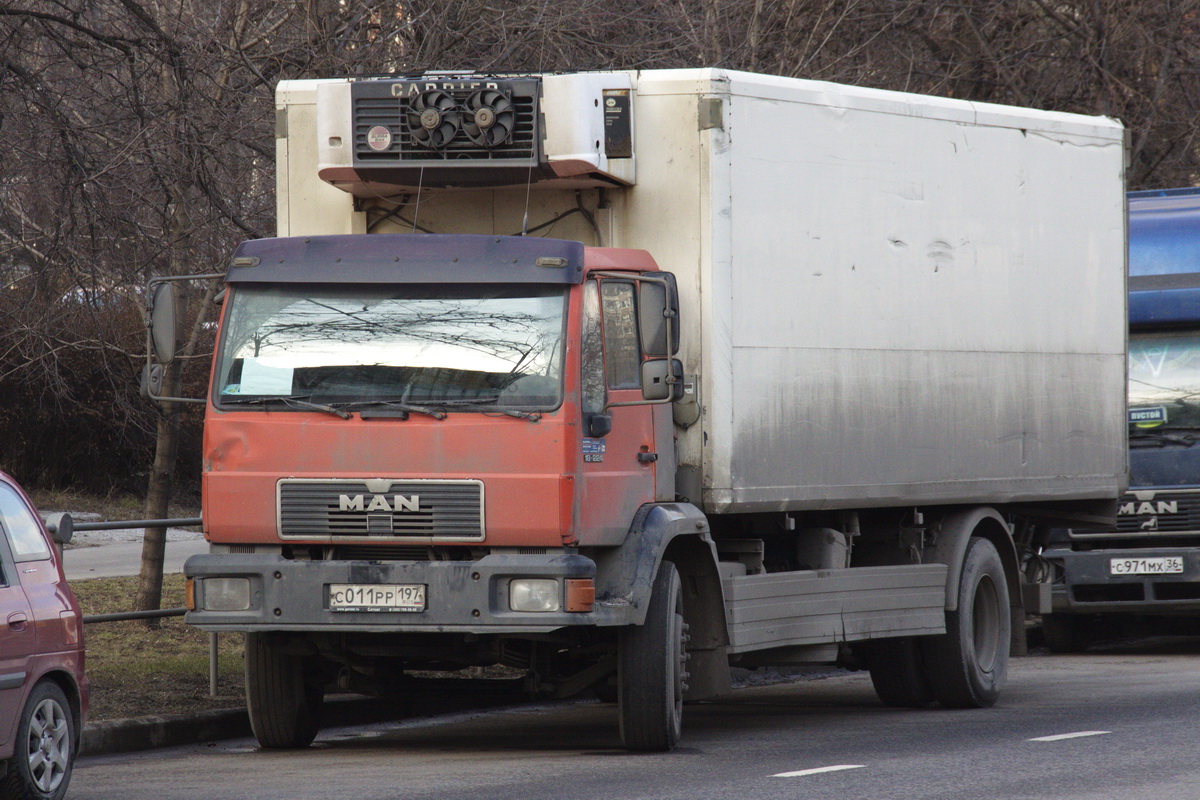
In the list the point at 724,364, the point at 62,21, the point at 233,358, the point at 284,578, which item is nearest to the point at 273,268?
the point at 233,358

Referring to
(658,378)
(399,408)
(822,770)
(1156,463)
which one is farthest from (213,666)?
(1156,463)

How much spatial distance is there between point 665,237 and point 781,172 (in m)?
0.88

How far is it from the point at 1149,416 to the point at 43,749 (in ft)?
33.7

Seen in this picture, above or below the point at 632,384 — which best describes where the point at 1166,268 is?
above

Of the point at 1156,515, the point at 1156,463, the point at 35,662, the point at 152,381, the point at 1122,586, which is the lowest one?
the point at 1122,586

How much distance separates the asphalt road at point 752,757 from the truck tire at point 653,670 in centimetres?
16

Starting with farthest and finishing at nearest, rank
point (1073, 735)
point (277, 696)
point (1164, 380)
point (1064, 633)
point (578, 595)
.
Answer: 1. point (1064, 633)
2. point (1164, 380)
3. point (1073, 735)
4. point (277, 696)
5. point (578, 595)

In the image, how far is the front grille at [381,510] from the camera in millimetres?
8938

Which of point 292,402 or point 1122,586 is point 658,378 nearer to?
point 292,402

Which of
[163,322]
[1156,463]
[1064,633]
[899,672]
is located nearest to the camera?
[163,322]

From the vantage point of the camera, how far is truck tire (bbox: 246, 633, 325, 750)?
10.0 meters

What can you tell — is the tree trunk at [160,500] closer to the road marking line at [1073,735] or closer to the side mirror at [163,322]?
the side mirror at [163,322]

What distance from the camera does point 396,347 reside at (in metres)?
9.12

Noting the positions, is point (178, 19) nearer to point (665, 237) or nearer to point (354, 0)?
point (354, 0)
